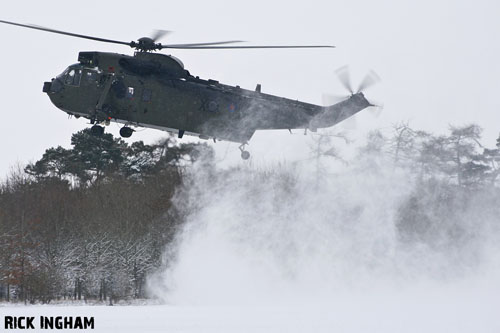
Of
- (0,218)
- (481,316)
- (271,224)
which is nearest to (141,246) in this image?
(0,218)

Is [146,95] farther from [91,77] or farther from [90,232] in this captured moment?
[90,232]

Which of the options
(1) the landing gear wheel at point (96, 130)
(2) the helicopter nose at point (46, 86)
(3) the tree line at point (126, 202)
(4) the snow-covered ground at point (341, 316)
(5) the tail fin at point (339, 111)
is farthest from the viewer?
(3) the tree line at point (126, 202)

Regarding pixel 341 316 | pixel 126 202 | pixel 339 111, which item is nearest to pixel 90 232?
pixel 126 202

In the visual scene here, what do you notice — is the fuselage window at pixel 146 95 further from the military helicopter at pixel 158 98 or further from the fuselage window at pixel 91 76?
the fuselage window at pixel 91 76

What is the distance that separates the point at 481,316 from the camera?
77.7 ft

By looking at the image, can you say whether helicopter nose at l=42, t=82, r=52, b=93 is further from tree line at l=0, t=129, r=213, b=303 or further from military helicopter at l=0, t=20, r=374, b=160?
tree line at l=0, t=129, r=213, b=303

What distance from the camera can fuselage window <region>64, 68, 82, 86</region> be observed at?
2342 centimetres

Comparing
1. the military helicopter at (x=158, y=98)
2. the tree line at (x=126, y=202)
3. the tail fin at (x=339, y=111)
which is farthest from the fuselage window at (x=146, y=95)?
the tree line at (x=126, y=202)

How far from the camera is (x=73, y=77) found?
77.1ft

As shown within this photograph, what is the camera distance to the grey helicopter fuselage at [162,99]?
23453mm

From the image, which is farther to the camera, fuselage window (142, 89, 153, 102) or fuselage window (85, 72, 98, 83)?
fuselage window (142, 89, 153, 102)

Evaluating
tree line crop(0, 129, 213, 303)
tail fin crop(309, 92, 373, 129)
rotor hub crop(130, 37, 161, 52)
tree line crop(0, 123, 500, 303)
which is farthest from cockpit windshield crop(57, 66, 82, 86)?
tree line crop(0, 129, 213, 303)

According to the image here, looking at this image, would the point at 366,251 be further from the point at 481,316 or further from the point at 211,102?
the point at 211,102

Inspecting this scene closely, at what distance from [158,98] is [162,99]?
14cm
